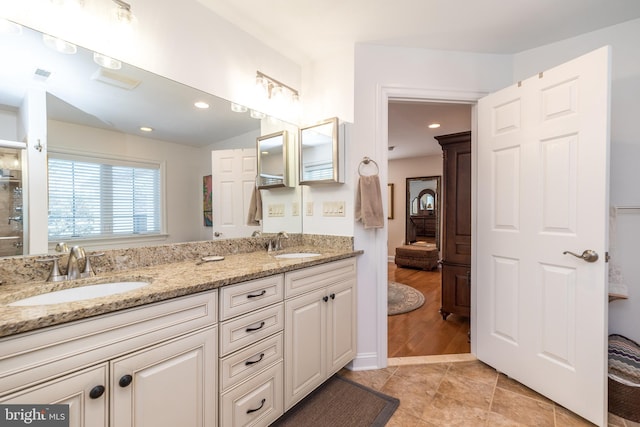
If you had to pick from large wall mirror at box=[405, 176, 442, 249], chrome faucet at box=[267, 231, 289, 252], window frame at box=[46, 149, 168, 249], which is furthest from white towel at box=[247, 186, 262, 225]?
large wall mirror at box=[405, 176, 442, 249]

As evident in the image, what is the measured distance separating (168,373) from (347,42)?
2217 mm

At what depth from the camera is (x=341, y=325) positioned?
1.79 metres

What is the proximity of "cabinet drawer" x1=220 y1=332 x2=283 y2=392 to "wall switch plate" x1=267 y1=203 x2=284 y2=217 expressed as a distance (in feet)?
3.07

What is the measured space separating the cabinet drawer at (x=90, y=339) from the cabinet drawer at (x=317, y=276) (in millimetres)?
484

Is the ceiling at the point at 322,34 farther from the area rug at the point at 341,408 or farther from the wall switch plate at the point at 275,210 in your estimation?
the area rug at the point at 341,408

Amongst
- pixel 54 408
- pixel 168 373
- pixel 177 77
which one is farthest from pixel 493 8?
pixel 54 408

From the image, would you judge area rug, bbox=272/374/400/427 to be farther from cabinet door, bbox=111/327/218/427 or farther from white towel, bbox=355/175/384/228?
white towel, bbox=355/175/384/228

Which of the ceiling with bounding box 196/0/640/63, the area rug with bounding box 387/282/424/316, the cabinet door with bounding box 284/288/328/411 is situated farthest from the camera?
the area rug with bounding box 387/282/424/316

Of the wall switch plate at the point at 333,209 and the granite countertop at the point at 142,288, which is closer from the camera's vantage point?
the granite countertop at the point at 142,288

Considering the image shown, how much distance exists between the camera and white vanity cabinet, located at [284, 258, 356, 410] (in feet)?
4.75

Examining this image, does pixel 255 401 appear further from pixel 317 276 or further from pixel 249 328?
pixel 317 276

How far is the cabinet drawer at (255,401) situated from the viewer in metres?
1.16

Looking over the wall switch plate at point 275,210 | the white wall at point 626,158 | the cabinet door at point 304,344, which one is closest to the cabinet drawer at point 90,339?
the cabinet door at point 304,344

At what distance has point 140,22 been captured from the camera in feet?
4.41
